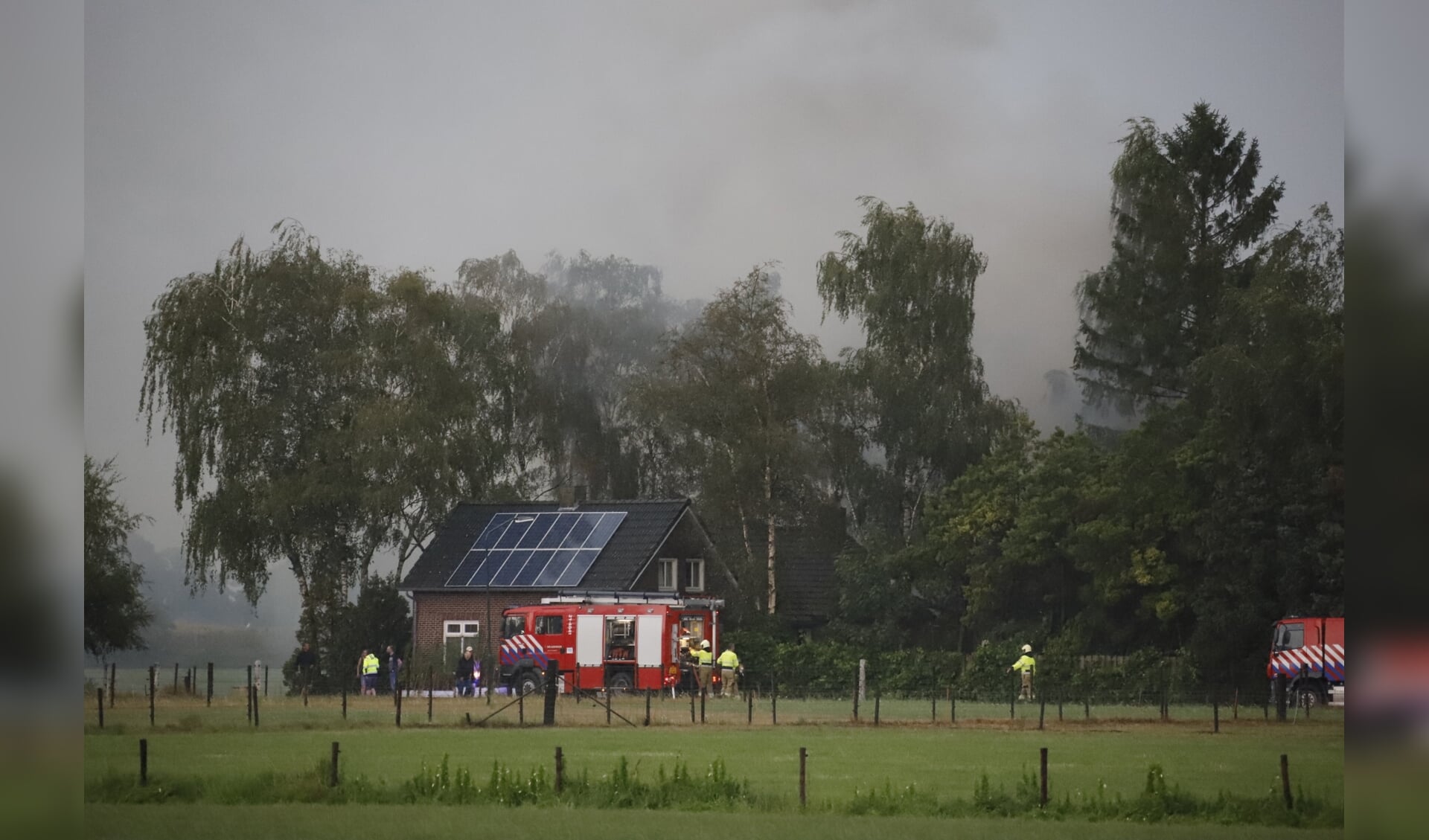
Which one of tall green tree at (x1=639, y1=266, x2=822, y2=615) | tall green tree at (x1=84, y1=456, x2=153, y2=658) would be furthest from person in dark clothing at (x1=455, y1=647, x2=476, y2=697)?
tall green tree at (x1=84, y1=456, x2=153, y2=658)

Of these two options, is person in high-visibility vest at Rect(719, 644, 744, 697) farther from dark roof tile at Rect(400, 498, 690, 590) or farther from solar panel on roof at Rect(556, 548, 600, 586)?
solar panel on roof at Rect(556, 548, 600, 586)

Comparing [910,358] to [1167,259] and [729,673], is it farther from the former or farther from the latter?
[729,673]

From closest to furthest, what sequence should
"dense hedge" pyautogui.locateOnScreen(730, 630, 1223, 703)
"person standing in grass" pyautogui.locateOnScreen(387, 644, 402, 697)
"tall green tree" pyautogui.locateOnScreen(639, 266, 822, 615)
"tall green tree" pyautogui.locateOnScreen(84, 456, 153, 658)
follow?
1. "tall green tree" pyautogui.locateOnScreen(84, 456, 153, 658)
2. "dense hedge" pyautogui.locateOnScreen(730, 630, 1223, 703)
3. "person standing in grass" pyautogui.locateOnScreen(387, 644, 402, 697)
4. "tall green tree" pyautogui.locateOnScreen(639, 266, 822, 615)

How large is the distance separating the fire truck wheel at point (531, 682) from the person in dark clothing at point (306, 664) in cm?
385

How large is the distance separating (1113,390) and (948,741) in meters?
8.32

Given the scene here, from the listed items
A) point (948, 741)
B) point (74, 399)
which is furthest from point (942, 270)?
point (74, 399)

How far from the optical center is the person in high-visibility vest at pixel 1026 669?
89.9 ft

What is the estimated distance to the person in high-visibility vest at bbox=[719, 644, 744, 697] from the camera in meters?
30.0

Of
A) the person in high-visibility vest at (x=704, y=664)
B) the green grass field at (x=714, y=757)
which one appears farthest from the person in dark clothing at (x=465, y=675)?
the person in high-visibility vest at (x=704, y=664)

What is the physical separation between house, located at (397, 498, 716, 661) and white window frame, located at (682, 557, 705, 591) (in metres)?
0.53

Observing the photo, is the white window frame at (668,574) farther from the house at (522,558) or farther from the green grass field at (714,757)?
the green grass field at (714,757)

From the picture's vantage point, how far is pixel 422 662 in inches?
1234

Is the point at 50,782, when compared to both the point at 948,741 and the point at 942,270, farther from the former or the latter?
the point at 942,270

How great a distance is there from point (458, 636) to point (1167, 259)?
1508cm
